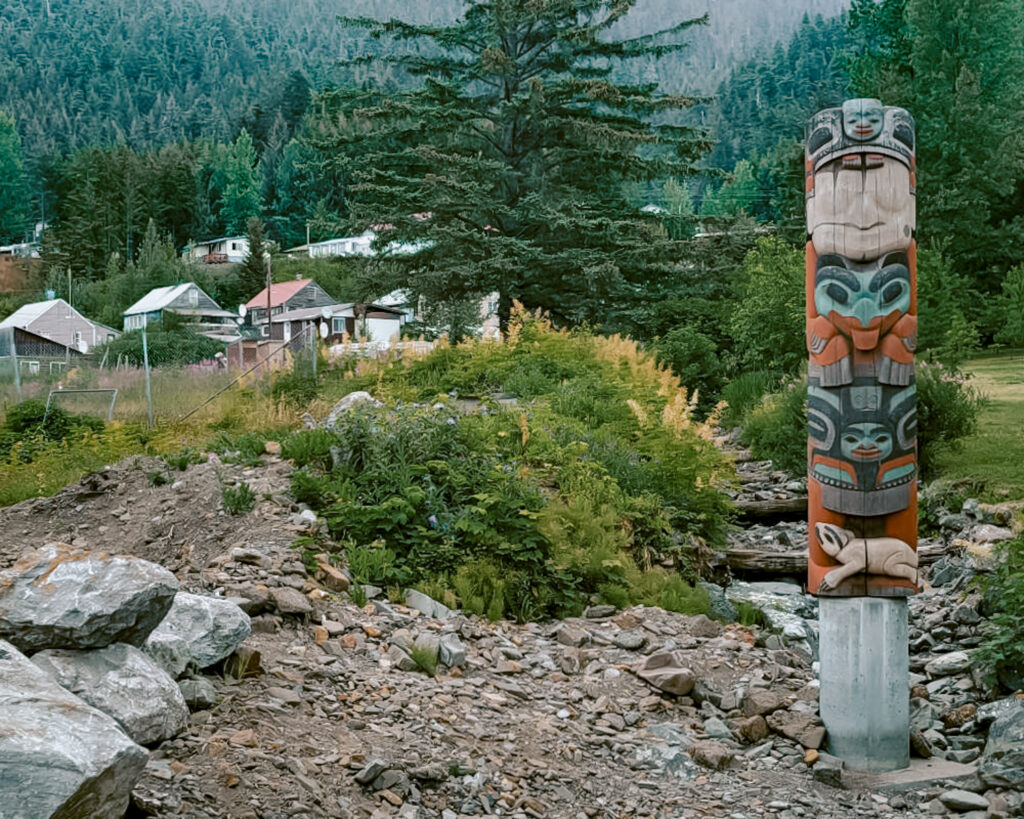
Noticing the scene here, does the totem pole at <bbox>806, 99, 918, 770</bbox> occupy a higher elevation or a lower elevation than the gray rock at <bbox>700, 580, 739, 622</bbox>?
higher

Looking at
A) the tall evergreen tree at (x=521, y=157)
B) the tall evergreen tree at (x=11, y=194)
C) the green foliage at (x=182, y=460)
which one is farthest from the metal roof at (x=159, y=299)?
the green foliage at (x=182, y=460)

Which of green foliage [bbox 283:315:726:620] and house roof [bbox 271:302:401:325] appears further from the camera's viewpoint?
house roof [bbox 271:302:401:325]

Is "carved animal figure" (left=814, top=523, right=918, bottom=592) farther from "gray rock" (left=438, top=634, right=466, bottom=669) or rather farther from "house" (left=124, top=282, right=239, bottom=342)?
"house" (left=124, top=282, right=239, bottom=342)

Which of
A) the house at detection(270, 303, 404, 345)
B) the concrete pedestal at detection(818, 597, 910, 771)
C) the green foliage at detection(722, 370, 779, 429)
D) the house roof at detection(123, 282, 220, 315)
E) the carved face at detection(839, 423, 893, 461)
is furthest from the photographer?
the house roof at detection(123, 282, 220, 315)

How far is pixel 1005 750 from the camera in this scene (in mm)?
5473

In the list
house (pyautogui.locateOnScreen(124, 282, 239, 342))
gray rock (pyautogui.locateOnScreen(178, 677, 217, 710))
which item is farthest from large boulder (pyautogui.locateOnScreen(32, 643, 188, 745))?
house (pyautogui.locateOnScreen(124, 282, 239, 342))

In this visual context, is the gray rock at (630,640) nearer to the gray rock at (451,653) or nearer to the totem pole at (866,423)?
the gray rock at (451,653)

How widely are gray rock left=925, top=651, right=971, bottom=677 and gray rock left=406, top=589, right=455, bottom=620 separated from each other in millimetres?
3620

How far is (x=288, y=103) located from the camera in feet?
428

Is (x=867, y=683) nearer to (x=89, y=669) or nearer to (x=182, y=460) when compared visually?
(x=89, y=669)

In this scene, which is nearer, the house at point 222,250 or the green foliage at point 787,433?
the green foliage at point 787,433

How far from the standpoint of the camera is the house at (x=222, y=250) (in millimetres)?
83213

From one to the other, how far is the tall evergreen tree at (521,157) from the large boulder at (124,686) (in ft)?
61.0

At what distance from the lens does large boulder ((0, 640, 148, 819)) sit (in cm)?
302
